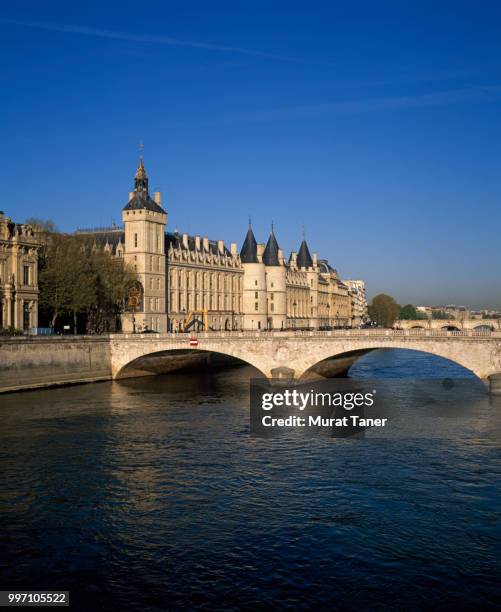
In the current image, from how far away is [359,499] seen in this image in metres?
28.8

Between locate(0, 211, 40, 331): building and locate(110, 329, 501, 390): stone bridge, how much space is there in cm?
849

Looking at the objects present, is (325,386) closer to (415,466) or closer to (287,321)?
(415,466)

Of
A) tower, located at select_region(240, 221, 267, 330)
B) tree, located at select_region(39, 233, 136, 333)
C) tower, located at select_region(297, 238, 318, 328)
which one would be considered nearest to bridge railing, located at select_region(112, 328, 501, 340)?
tree, located at select_region(39, 233, 136, 333)

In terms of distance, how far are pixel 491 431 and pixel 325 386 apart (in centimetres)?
2232

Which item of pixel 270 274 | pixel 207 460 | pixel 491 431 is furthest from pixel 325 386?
pixel 270 274

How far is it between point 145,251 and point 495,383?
52.4 meters

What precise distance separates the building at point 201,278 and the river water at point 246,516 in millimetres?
51906

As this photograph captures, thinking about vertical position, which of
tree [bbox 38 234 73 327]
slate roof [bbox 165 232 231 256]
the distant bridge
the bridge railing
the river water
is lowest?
the river water

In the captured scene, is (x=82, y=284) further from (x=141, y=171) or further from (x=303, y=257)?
(x=303, y=257)

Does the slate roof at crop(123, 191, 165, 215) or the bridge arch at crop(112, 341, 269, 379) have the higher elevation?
the slate roof at crop(123, 191, 165, 215)

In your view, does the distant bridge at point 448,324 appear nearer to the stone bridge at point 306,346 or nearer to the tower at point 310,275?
the tower at point 310,275

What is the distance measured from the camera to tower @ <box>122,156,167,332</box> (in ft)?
311

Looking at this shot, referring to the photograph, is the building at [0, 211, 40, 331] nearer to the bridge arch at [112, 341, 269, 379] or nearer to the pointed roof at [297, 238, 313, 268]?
the bridge arch at [112, 341, 269, 379]

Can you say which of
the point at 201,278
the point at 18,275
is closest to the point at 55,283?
the point at 18,275
